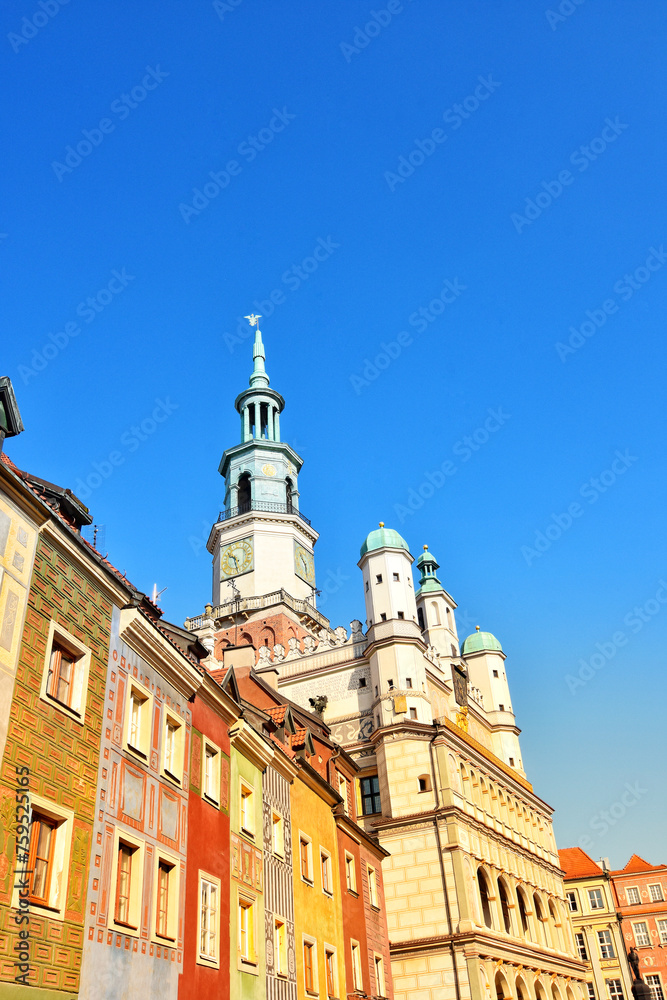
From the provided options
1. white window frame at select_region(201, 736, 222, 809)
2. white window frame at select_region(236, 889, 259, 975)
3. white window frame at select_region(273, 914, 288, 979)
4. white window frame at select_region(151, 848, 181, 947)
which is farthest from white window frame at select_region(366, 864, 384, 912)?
white window frame at select_region(151, 848, 181, 947)

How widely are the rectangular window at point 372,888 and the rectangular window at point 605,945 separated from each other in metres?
56.1

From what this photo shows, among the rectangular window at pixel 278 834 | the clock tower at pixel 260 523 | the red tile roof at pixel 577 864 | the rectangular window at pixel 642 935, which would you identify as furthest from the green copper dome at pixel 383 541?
the rectangular window at pixel 642 935

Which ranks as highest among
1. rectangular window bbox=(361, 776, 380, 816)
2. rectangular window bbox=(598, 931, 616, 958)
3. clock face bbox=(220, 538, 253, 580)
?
clock face bbox=(220, 538, 253, 580)

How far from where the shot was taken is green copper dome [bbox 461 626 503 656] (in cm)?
7450

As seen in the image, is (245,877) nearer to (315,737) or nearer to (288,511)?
(315,737)

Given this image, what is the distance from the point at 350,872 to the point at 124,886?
17654 mm

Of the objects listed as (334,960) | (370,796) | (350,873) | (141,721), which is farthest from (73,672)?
(370,796)

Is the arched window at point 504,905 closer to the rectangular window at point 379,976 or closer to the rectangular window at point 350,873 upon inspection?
the rectangular window at point 379,976

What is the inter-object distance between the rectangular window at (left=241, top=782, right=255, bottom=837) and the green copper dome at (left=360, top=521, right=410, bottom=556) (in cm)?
3649

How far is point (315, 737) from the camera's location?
36.4 m

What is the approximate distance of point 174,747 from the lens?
21.6 m

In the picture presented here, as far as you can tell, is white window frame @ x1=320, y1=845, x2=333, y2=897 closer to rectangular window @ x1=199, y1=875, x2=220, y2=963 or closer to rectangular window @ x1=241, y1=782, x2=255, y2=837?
rectangular window @ x1=241, y1=782, x2=255, y2=837

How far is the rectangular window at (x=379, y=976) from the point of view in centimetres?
3317

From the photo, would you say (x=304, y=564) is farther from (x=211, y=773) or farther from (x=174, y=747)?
(x=174, y=747)
